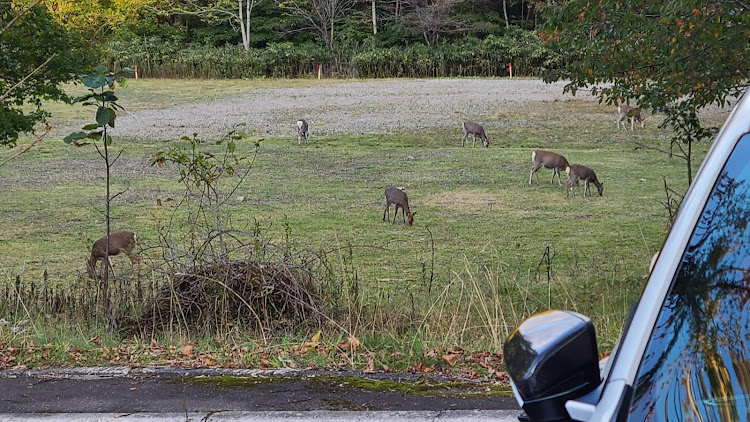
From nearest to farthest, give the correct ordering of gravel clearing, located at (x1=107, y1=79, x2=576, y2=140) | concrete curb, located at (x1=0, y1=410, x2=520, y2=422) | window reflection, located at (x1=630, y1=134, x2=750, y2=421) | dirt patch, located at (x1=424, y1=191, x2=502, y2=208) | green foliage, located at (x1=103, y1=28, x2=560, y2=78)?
window reflection, located at (x1=630, y1=134, x2=750, y2=421) → concrete curb, located at (x1=0, y1=410, x2=520, y2=422) → dirt patch, located at (x1=424, y1=191, x2=502, y2=208) → gravel clearing, located at (x1=107, y1=79, x2=576, y2=140) → green foliage, located at (x1=103, y1=28, x2=560, y2=78)

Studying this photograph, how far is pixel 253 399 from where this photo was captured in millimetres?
4328

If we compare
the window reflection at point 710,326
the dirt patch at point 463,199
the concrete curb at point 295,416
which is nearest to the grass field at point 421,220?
the dirt patch at point 463,199

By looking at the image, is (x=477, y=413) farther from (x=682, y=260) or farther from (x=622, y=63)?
(x=622, y=63)

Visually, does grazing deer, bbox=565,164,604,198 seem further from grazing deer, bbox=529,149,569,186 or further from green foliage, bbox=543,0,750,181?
green foliage, bbox=543,0,750,181

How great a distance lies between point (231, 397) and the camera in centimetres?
434

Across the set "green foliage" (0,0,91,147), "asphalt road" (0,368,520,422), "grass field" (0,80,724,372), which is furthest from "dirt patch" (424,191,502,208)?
"asphalt road" (0,368,520,422)

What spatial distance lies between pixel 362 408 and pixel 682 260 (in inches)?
107

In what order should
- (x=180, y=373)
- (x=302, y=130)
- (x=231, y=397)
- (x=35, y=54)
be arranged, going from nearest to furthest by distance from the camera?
1. (x=231, y=397)
2. (x=180, y=373)
3. (x=35, y=54)
4. (x=302, y=130)

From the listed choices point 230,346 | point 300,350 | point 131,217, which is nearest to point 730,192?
point 300,350

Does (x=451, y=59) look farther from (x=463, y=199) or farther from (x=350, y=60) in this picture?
(x=463, y=199)

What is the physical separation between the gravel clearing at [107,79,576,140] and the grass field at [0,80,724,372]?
170 cm

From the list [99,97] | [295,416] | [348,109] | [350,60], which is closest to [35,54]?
[99,97]

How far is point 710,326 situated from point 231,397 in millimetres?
3087

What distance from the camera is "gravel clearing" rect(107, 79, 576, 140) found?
2827 centimetres
